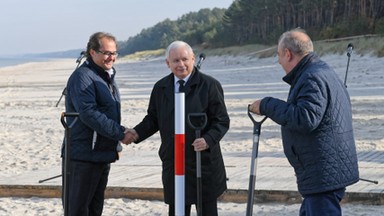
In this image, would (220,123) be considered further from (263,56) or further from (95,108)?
(263,56)

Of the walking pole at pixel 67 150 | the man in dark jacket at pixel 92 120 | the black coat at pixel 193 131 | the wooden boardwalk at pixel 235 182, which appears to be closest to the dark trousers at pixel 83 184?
the man in dark jacket at pixel 92 120

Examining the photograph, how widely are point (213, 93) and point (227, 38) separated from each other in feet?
303

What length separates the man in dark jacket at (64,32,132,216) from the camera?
498 cm

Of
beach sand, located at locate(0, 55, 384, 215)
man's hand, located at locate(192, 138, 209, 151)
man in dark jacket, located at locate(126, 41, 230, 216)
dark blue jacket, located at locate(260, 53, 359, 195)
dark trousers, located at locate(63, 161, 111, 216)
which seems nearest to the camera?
dark blue jacket, located at locate(260, 53, 359, 195)

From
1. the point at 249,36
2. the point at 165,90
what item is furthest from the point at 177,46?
the point at 249,36

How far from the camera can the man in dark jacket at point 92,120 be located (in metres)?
4.98

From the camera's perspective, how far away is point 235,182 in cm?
766

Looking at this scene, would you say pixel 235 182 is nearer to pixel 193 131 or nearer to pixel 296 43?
pixel 193 131

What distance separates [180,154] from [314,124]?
3.17 ft

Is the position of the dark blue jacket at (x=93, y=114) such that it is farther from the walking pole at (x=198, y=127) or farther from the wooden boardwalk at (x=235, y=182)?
the wooden boardwalk at (x=235, y=182)

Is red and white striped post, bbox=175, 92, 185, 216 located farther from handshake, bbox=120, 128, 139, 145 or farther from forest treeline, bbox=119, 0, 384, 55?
forest treeline, bbox=119, 0, 384, 55

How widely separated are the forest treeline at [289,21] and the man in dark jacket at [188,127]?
38210 millimetres

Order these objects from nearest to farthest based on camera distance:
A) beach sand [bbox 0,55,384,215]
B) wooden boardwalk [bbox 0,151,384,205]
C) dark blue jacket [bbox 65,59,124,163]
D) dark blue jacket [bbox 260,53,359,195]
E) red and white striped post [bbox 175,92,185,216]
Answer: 1. dark blue jacket [bbox 260,53,359,195]
2. red and white striped post [bbox 175,92,185,216]
3. dark blue jacket [bbox 65,59,124,163]
4. wooden boardwalk [bbox 0,151,384,205]
5. beach sand [bbox 0,55,384,215]

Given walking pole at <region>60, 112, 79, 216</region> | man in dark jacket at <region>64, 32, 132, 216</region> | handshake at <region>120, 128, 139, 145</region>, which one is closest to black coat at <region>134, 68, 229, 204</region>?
handshake at <region>120, 128, 139, 145</region>
